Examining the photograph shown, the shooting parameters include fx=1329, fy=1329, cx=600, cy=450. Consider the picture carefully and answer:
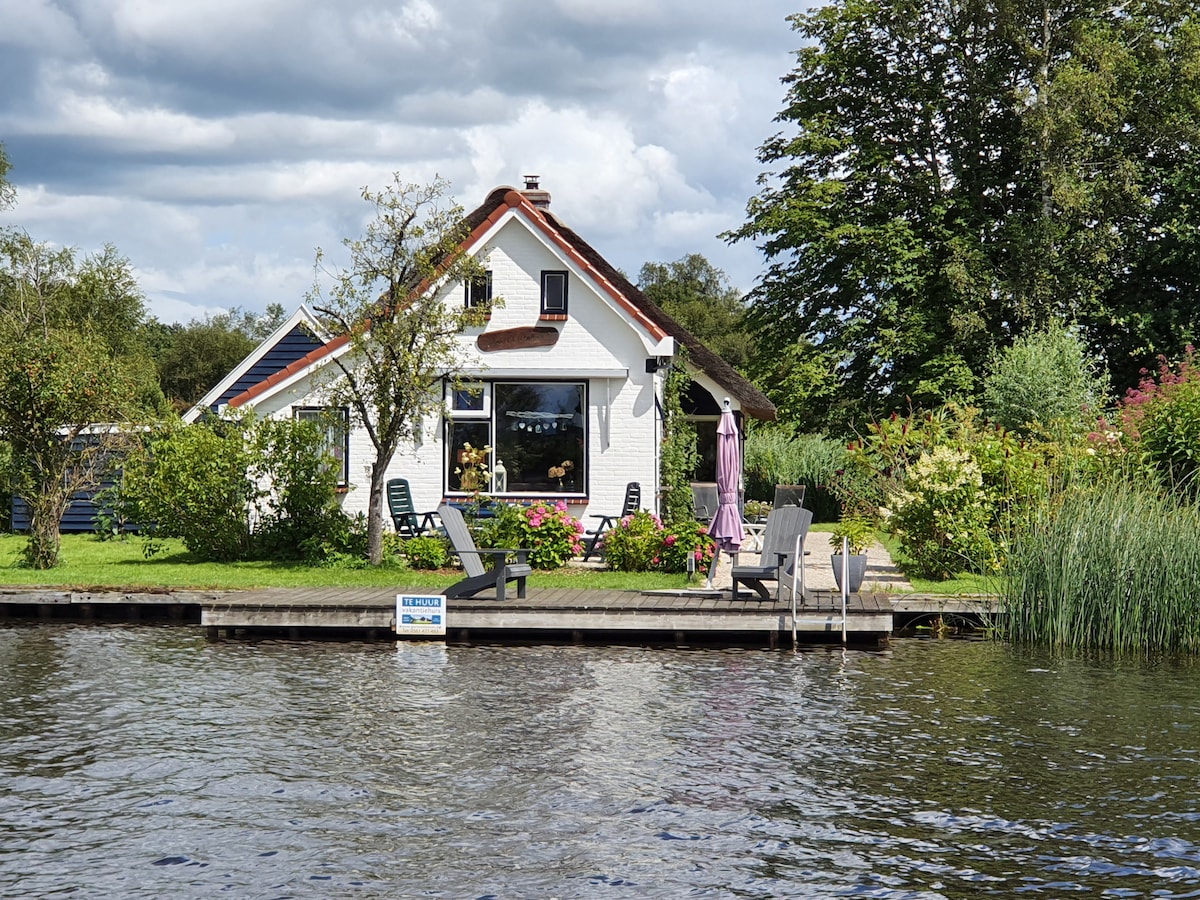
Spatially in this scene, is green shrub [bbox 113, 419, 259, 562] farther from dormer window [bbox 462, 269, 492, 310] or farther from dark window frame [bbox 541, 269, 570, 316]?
dark window frame [bbox 541, 269, 570, 316]

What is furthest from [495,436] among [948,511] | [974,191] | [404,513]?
[974,191]

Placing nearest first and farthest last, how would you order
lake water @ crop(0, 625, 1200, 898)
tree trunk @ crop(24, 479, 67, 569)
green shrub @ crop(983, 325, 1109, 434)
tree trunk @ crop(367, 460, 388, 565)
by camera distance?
lake water @ crop(0, 625, 1200, 898) → tree trunk @ crop(367, 460, 388, 565) → tree trunk @ crop(24, 479, 67, 569) → green shrub @ crop(983, 325, 1109, 434)

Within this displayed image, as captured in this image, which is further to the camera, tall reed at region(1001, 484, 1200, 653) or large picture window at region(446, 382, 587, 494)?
large picture window at region(446, 382, 587, 494)

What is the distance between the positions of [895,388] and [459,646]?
21.3m

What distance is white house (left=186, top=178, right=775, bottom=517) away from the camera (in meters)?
22.0

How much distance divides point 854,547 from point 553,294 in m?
6.49

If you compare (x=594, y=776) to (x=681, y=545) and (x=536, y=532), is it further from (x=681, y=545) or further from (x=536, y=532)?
(x=536, y=532)

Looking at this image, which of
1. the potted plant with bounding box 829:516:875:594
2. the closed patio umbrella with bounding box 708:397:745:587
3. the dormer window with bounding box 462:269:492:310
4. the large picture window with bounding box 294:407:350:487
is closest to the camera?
the potted plant with bounding box 829:516:875:594

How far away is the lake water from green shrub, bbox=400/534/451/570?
5.19 m

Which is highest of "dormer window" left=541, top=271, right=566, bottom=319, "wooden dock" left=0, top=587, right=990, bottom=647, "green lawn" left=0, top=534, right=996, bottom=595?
"dormer window" left=541, top=271, right=566, bottom=319

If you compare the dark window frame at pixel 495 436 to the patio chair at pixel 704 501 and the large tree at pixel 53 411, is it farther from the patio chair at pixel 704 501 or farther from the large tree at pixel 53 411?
the large tree at pixel 53 411

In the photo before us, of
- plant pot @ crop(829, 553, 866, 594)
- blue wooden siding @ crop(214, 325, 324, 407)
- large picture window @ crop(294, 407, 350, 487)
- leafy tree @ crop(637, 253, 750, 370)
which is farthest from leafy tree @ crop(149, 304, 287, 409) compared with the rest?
plant pot @ crop(829, 553, 866, 594)

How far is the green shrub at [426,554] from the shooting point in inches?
789

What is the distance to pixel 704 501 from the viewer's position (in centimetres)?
2344
